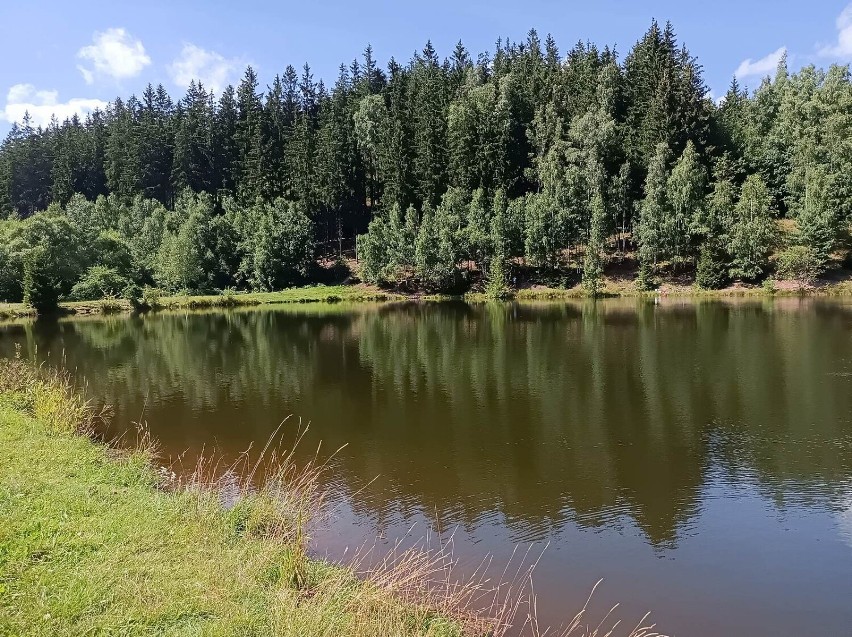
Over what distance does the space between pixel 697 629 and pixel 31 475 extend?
465 inches

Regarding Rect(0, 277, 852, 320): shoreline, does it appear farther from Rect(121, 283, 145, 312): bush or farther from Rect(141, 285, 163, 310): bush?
Rect(121, 283, 145, 312): bush

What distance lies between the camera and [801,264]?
61.6 meters

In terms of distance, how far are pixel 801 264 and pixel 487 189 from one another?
39.2 meters

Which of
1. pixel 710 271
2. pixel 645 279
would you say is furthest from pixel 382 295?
pixel 710 271

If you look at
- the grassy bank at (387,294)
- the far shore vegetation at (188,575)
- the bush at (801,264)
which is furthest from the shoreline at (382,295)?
the far shore vegetation at (188,575)

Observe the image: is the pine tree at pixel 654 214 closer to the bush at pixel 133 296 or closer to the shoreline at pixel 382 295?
the shoreline at pixel 382 295

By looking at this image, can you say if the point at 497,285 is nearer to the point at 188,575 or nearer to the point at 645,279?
the point at 645,279

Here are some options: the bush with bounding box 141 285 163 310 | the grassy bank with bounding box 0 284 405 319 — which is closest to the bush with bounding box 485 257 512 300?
the grassy bank with bounding box 0 284 405 319

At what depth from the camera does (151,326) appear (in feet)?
191

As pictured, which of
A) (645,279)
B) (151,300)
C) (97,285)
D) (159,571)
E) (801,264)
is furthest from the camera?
(97,285)

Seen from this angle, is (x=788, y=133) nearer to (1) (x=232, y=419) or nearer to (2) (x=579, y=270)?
(2) (x=579, y=270)

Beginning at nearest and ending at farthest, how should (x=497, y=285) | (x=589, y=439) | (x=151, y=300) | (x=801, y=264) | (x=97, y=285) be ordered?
(x=589, y=439) → (x=801, y=264) → (x=497, y=285) → (x=151, y=300) → (x=97, y=285)

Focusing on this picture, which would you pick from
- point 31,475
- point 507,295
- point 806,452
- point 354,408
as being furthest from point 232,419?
point 507,295

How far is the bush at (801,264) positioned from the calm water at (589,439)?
891 inches
